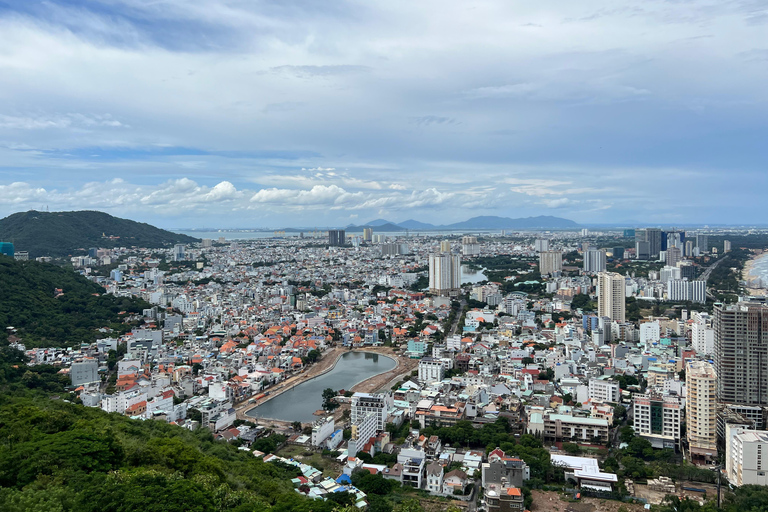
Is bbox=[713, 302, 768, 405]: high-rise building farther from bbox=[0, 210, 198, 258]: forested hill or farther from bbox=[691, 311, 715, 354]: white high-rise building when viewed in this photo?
bbox=[0, 210, 198, 258]: forested hill

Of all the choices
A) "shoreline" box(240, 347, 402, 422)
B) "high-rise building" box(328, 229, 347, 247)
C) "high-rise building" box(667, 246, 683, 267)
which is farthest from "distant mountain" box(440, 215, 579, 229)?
"shoreline" box(240, 347, 402, 422)

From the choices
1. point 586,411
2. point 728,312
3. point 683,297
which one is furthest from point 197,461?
point 683,297

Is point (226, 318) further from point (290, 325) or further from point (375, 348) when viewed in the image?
point (375, 348)

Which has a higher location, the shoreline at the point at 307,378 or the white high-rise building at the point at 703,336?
the white high-rise building at the point at 703,336

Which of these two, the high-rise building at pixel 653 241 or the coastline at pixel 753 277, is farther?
the high-rise building at pixel 653 241

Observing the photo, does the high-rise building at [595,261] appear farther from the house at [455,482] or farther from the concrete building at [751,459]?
the house at [455,482]

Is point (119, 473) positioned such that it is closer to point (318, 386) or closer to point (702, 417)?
point (702, 417)

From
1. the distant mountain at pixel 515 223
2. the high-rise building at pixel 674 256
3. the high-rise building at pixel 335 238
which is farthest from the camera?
the distant mountain at pixel 515 223

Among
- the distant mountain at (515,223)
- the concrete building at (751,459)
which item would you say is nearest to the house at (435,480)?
the concrete building at (751,459)
